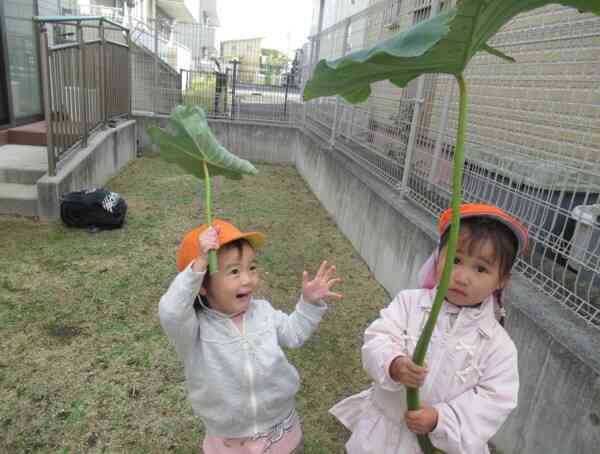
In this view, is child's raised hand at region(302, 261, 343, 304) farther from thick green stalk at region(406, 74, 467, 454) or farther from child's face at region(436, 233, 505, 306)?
thick green stalk at region(406, 74, 467, 454)

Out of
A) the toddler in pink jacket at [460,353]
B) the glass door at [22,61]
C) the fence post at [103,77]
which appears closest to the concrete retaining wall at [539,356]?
the toddler in pink jacket at [460,353]

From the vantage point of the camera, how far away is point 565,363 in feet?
6.27

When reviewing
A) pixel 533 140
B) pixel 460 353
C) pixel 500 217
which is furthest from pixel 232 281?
pixel 533 140

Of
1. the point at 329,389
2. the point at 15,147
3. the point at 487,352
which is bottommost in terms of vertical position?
the point at 329,389

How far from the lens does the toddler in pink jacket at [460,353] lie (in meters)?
1.29

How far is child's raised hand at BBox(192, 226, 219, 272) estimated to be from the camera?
136 cm

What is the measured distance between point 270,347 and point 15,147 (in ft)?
19.7

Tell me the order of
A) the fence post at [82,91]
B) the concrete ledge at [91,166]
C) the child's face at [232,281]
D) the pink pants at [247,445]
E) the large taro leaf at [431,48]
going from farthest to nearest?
1. the fence post at [82,91]
2. the concrete ledge at [91,166]
3. the pink pants at [247,445]
4. the child's face at [232,281]
5. the large taro leaf at [431,48]

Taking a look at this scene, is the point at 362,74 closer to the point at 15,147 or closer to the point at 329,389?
the point at 329,389

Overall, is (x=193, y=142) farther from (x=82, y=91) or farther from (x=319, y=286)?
(x=82, y=91)

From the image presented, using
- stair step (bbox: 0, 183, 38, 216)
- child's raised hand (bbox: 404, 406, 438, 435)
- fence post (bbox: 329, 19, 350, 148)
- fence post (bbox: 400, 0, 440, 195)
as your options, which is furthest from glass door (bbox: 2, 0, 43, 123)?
child's raised hand (bbox: 404, 406, 438, 435)

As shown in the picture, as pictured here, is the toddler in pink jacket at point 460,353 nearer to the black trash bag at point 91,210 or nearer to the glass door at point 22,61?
the black trash bag at point 91,210

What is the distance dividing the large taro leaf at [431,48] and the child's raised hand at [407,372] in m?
0.63

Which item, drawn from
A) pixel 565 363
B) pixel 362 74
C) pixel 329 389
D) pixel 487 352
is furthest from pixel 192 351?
pixel 565 363
